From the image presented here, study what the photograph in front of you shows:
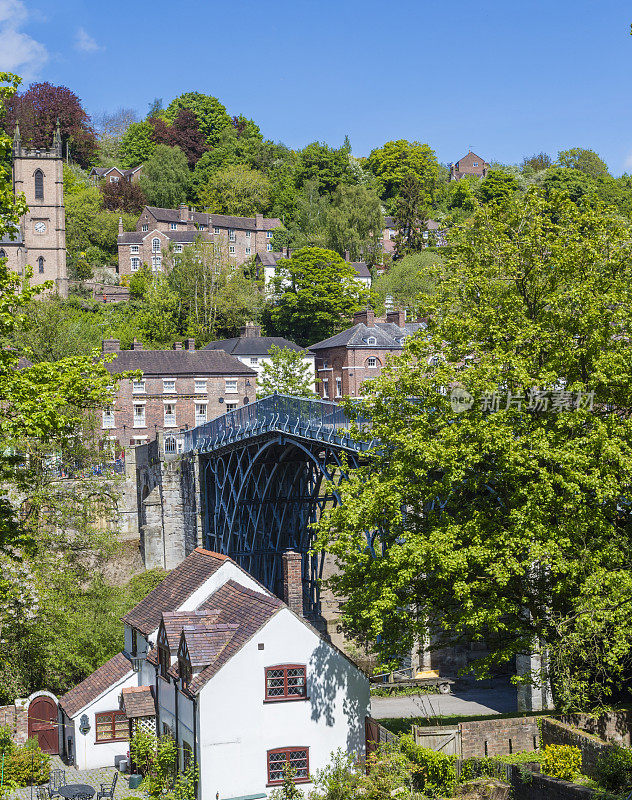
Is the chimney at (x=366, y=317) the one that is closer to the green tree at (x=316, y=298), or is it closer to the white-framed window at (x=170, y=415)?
the green tree at (x=316, y=298)

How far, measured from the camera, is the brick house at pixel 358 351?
225ft

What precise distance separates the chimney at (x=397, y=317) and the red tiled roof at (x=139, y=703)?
152ft

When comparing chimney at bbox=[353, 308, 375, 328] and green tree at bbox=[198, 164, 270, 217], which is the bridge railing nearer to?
chimney at bbox=[353, 308, 375, 328]

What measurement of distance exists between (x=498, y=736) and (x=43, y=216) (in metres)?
71.6

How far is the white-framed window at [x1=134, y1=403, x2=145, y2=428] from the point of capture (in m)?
65.9

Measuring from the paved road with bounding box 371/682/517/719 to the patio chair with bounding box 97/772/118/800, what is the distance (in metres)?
8.79

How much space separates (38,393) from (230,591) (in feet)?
41.6

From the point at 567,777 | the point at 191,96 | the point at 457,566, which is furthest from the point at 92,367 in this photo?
the point at 191,96

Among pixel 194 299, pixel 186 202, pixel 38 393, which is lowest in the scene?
pixel 38 393

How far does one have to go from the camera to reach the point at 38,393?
17.1 m

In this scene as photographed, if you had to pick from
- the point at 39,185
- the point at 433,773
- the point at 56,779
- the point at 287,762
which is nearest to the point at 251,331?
the point at 39,185

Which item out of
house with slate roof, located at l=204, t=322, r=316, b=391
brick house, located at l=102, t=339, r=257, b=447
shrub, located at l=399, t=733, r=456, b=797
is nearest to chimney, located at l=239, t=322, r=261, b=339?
house with slate roof, located at l=204, t=322, r=316, b=391

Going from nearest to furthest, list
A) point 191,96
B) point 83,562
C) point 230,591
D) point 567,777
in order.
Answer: point 567,777 → point 230,591 → point 83,562 → point 191,96

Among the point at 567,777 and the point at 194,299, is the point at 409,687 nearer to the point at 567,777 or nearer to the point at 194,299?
the point at 567,777
